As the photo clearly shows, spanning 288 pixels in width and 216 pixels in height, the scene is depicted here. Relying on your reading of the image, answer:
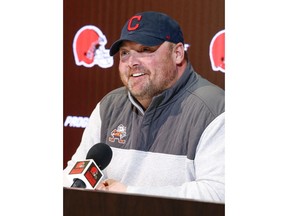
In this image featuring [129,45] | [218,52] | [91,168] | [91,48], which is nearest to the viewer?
[218,52]

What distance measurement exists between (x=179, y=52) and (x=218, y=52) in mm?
204

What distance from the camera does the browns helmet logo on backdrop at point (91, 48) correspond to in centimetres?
268

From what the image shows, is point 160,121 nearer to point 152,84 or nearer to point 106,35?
point 152,84

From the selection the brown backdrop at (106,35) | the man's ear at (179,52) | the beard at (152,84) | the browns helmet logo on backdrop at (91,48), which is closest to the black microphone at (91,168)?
the brown backdrop at (106,35)

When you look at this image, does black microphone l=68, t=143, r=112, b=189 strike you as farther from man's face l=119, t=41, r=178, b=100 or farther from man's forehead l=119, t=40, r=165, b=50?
man's forehead l=119, t=40, r=165, b=50

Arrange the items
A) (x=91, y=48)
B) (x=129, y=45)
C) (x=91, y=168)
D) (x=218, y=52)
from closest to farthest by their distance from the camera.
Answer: (x=218, y=52), (x=91, y=168), (x=129, y=45), (x=91, y=48)

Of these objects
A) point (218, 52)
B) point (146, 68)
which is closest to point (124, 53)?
point (146, 68)

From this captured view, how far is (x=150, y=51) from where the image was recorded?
99.6 inches

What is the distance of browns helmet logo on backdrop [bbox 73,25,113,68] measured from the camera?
8.79 feet

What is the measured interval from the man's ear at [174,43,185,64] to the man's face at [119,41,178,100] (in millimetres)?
19

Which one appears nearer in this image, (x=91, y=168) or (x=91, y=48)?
(x=91, y=168)

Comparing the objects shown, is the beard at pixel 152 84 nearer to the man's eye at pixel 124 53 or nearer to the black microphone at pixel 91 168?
the man's eye at pixel 124 53

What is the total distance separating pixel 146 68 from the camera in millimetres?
2545
